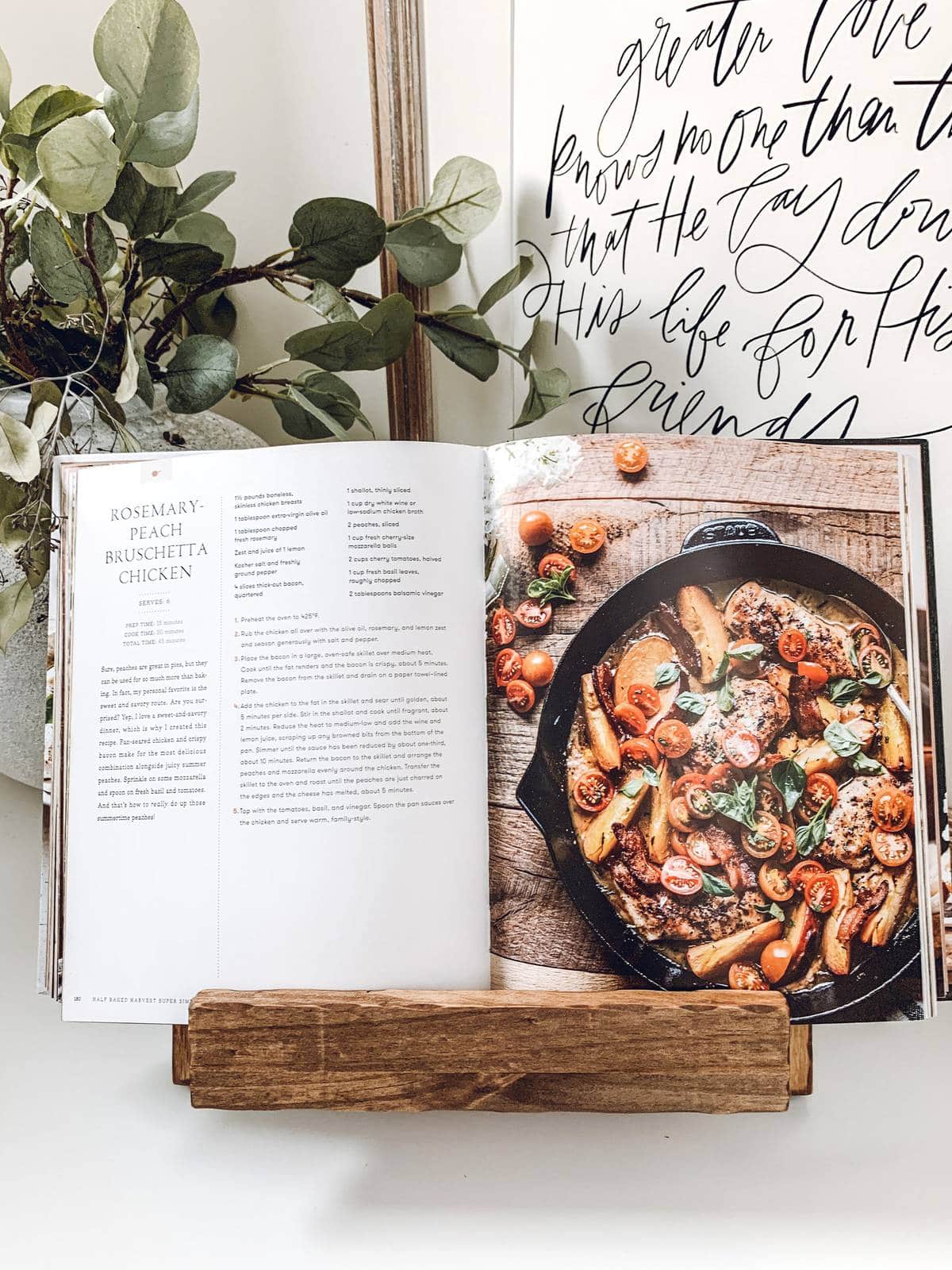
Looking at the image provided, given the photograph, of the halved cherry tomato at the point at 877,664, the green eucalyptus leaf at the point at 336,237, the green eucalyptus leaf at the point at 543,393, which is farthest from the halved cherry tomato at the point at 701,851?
the green eucalyptus leaf at the point at 336,237

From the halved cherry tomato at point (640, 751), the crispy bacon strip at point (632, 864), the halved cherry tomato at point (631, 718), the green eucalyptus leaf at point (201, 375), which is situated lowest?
the crispy bacon strip at point (632, 864)

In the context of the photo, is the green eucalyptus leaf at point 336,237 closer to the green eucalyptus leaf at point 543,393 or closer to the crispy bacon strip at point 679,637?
the green eucalyptus leaf at point 543,393

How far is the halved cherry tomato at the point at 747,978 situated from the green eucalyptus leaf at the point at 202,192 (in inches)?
19.3

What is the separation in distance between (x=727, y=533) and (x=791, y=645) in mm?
62

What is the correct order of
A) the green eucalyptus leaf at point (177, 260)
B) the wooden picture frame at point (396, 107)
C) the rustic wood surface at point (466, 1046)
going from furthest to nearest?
the wooden picture frame at point (396, 107) < the green eucalyptus leaf at point (177, 260) < the rustic wood surface at point (466, 1046)

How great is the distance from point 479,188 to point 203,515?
0.27m

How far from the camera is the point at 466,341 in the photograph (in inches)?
24.6

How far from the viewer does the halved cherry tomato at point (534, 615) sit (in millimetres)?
492

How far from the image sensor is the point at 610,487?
495mm

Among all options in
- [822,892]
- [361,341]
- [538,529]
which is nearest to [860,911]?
[822,892]

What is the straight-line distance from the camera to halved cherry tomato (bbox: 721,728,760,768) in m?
0.47

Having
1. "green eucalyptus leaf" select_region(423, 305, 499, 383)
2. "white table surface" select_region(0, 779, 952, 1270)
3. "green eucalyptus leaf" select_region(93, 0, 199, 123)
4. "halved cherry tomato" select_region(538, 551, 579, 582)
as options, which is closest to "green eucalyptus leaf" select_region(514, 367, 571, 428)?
"green eucalyptus leaf" select_region(423, 305, 499, 383)

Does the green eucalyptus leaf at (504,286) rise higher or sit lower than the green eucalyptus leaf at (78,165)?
higher

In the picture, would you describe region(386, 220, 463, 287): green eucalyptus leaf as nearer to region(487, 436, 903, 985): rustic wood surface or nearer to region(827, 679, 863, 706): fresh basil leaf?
region(487, 436, 903, 985): rustic wood surface
